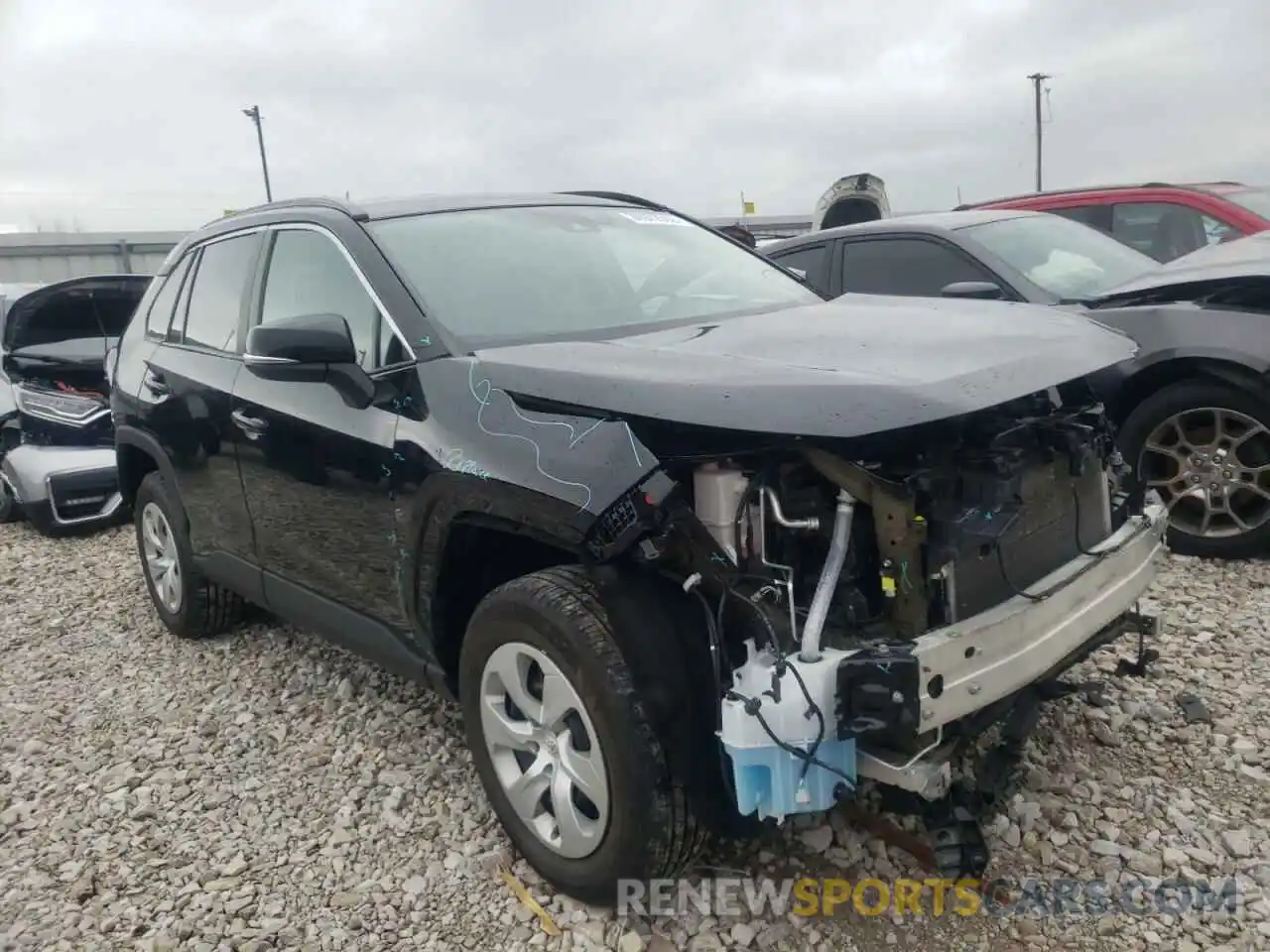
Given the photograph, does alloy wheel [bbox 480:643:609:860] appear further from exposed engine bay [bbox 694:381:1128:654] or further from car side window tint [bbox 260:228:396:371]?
car side window tint [bbox 260:228:396:371]

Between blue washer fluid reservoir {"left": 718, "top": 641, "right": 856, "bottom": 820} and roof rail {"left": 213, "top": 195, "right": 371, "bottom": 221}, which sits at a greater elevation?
roof rail {"left": 213, "top": 195, "right": 371, "bottom": 221}

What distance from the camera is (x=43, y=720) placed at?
13.5 feet

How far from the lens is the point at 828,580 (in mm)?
2164

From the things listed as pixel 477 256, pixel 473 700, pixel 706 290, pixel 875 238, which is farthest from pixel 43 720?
pixel 875 238

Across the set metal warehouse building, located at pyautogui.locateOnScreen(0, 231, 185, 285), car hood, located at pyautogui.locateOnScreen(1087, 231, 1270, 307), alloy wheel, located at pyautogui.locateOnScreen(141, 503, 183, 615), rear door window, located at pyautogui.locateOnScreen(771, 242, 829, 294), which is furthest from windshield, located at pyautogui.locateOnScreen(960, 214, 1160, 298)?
metal warehouse building, located at pyautogui.locateOnScreen(0, 231, 185, 285)

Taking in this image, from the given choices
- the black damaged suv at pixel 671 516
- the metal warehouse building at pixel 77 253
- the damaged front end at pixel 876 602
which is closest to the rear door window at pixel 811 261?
the black damaged suv at pixel 671 516

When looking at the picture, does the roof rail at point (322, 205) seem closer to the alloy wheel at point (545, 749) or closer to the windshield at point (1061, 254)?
the alloy wheel at point (545, 749)

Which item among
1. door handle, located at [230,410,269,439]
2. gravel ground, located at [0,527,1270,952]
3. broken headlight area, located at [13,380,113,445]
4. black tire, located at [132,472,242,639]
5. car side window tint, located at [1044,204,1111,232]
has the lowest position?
gravel ground, located at [0,527,1270,952]

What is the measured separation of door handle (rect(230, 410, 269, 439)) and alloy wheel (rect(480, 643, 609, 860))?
54.1 inches

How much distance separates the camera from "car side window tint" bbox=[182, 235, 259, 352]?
395 cm

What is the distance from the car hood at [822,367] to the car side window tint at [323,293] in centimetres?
44

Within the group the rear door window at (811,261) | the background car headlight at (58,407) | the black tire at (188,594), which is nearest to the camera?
the black tire at (188,594)

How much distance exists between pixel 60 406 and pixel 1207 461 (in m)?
7.07

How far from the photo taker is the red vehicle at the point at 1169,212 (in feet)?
23.0
